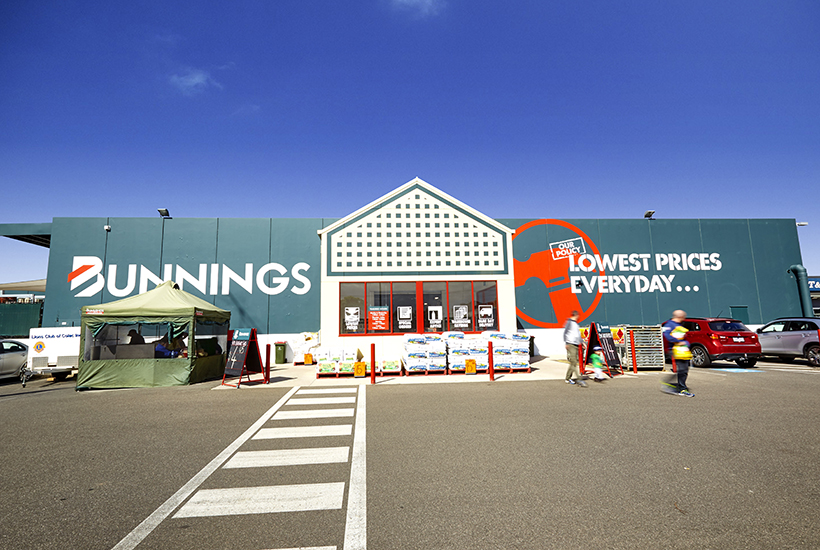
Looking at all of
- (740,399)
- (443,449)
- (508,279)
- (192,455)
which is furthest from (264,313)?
(740,399)

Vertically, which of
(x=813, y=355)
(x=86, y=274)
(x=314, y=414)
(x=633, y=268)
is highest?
(x=86, y=274)

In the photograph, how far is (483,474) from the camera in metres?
4.68

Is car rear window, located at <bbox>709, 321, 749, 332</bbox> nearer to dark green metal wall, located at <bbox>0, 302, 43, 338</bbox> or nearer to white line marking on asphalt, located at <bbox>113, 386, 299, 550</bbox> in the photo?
white line marking on asphalt, located at <bbox>113, 386, 299, 550</bbox>

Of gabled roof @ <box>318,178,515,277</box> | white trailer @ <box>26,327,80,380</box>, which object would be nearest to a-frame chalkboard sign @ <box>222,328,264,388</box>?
gabled roof @ <box>318,178,515,277</box>

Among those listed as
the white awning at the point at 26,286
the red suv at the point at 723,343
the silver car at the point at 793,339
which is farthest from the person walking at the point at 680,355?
the white awning at the point at 26,286

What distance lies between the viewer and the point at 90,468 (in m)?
5.14

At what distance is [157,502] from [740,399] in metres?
10.8

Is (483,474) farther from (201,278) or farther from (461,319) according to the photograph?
(201,278)

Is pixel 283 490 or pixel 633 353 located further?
pixel 633 353

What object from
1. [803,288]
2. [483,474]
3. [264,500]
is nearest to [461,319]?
[483,474]

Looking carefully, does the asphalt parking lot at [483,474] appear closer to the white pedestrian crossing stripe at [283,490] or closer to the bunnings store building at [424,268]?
the white pedestrian crossing stripe at [283,490]

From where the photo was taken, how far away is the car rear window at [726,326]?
1475 centimetres

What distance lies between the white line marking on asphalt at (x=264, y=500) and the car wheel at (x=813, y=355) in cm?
1817

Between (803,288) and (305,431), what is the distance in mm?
29652
